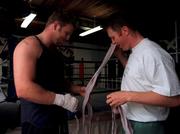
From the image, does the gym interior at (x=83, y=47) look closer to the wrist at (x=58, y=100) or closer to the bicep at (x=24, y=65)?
the wrist at (x=58, y=100)

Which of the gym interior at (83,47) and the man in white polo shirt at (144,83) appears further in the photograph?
the gym interior at (83,47)

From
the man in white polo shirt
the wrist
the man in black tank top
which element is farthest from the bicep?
the man in white polo shirt

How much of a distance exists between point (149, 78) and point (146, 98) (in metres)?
0.12

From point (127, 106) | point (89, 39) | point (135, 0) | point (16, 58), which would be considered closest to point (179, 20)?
point (135, 0)

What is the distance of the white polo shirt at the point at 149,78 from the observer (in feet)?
4.37

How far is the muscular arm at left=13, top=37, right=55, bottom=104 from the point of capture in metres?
1.32

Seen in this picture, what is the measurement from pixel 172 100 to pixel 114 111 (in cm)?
37

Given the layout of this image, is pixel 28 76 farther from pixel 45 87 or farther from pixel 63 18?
pixel 63 18

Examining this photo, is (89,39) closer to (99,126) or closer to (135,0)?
(135,0)

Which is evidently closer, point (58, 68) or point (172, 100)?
point (172, 100)

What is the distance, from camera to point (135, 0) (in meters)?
5.27

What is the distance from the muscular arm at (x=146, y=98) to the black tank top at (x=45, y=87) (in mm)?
401

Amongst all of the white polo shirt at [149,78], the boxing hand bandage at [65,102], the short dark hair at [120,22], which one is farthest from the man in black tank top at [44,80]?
the white polo shirt at [149,78]

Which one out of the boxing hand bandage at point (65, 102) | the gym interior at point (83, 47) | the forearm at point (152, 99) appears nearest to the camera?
the forearm at point (152, 99)
